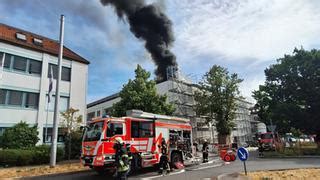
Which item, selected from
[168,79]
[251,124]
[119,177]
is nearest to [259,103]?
[168,79]

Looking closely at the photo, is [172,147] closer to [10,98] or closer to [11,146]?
[11,146]

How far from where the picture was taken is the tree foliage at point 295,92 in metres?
29.6

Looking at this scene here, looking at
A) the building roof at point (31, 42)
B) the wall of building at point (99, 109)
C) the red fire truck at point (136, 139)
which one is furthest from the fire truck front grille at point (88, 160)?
the wall of building at point (99, 109)

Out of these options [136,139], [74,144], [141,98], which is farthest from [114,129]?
[141,98]

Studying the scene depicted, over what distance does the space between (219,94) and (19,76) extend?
107 feet

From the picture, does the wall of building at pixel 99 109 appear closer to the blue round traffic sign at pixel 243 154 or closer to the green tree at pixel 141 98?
the green tree at pixel 141 98

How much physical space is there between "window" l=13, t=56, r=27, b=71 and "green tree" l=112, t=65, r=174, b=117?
934 cm

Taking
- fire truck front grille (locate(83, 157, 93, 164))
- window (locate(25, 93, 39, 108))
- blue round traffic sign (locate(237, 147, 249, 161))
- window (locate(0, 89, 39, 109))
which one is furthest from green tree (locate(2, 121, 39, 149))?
blue round traffic sign (locate(237, 147, 249, 161))

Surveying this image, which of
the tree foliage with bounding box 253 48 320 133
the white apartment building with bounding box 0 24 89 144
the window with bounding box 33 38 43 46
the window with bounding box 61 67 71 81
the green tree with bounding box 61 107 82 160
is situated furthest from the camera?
the tree foliage with bounding box 253 48 320 133

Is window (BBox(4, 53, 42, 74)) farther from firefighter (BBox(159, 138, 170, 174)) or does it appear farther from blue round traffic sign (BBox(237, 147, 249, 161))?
blue round traffic sign (BBox(237, 147, 249, 161))

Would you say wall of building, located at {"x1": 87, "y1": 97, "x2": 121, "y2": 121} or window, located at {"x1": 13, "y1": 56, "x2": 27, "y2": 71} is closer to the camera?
window, located at {"x1": 13, "y1": 56, "x2": 27, "y2": 71}

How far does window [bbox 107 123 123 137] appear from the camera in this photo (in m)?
13.2

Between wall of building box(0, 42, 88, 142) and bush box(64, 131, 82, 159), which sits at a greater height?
wall of building box(0, 42, 88, 142)

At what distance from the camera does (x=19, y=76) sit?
24.3 m
